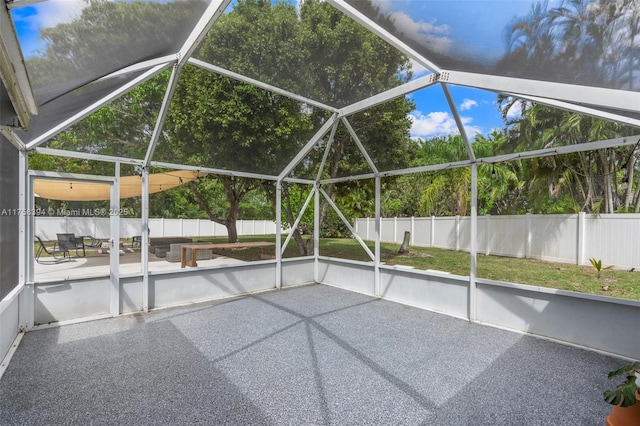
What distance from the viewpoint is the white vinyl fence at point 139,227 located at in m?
5.61

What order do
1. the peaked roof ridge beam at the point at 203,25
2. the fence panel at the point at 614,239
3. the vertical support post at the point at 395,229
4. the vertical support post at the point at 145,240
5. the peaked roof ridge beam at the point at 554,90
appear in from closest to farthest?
the peaked roof ridge beam at the point at 554,90 < the peaked roof ridge beam at the point at 203,25 < the vertical support post at the point at 145,240 < the fence panel at the point at 614,239 < the vertical support post at the point at 395,229

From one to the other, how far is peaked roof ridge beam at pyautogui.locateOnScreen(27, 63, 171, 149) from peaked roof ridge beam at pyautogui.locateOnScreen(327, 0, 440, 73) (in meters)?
1.95

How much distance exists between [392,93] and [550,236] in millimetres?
7338

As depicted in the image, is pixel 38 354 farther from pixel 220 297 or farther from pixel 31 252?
pixel 220 297

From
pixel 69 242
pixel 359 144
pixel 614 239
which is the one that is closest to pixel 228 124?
pixel 359 144

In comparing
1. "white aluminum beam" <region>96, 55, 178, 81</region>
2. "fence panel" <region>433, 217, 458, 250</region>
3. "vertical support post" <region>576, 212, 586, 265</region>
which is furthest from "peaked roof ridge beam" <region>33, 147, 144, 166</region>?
"fence panel" <region>433, 217, 458, 250</region>

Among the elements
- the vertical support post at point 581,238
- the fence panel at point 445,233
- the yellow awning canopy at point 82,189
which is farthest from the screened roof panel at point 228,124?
the fence panel at point 445,233

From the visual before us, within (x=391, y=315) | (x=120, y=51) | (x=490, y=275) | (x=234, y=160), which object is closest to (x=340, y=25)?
(x=120, y=51)

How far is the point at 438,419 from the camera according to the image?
224cm

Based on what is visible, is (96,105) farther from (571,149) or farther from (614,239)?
(614,239)

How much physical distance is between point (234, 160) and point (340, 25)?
292cm

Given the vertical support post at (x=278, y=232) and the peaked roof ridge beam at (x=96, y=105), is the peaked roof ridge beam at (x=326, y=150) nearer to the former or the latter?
the vertical support post at (x=278, y=232)

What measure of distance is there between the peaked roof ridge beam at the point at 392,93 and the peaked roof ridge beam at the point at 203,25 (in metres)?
2.20

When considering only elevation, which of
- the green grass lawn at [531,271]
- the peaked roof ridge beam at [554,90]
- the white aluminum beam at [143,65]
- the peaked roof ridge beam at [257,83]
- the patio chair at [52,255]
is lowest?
the green grass lawn at [531,271]
